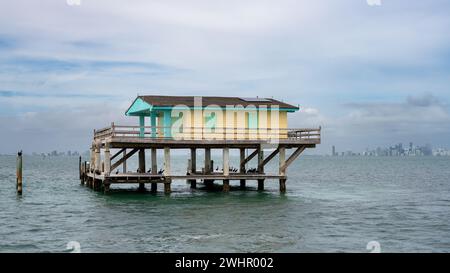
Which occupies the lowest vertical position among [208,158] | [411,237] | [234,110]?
[411,237]

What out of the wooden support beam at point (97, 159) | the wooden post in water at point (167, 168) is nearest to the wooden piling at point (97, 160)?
the wooden support beam at point (97, 159)

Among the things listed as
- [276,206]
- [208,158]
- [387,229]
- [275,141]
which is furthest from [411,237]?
[208,158]

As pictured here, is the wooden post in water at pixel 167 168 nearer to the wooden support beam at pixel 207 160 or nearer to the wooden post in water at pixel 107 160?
the wooden post in water at pixel 107 160

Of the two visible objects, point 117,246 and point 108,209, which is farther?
point 108,209

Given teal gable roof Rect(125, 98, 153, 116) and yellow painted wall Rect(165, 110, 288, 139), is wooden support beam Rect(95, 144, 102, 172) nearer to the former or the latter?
teal gable roof Rect(125, 98, 153, 116)

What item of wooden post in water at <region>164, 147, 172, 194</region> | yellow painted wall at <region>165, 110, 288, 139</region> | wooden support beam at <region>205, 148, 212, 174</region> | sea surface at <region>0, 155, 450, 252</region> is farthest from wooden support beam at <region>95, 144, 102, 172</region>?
wooden support beam at <region>205, 148, 212, 174</region>

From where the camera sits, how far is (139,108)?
39156mm

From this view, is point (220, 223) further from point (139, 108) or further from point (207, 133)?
point (139, 108)

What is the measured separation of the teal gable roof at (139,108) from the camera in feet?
121

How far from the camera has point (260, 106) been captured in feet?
122

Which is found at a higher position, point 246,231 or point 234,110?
point 234,110

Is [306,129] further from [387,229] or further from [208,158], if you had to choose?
[387,229]

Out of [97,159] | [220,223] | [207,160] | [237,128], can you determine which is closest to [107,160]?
[97,159]
